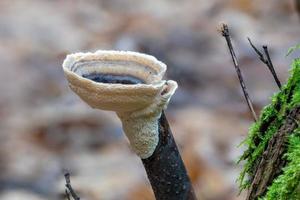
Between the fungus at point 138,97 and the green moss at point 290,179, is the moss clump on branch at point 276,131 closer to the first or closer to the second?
the green moss at point 290,179

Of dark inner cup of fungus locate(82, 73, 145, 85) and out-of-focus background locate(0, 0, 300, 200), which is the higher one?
out-of-focus background locate(0, 0, 300, 200)

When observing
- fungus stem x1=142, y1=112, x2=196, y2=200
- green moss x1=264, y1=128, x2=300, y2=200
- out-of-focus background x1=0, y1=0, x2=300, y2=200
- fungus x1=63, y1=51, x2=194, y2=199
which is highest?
out-of-focus background x1=0, y1=0, x2=300, y2=200

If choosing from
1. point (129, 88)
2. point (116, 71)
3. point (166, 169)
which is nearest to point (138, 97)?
point (129, 88)

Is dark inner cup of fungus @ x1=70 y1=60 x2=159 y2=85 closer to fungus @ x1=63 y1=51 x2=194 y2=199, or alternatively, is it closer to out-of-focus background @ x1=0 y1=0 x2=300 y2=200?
fungus @ x1=63 y1=51 x2=194 y2=199

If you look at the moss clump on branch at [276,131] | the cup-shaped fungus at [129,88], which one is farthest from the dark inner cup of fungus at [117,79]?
the moss clump on branch at [276,131]

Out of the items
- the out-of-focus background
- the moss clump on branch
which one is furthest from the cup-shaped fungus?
the out-of-focus background

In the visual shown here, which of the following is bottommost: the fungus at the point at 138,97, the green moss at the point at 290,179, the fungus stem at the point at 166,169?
the green moss at the point at 290,179

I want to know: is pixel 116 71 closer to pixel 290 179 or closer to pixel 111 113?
pixel 290 179
